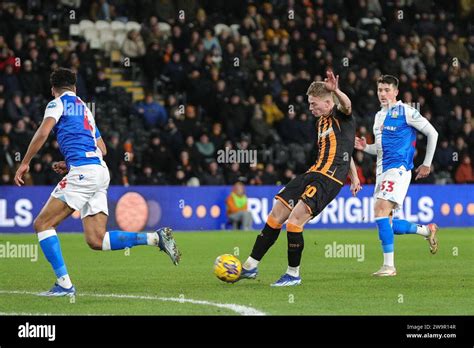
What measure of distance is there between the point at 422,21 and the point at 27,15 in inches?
414

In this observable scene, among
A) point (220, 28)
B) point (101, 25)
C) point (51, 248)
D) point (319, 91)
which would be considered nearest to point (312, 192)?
point (319, 91)

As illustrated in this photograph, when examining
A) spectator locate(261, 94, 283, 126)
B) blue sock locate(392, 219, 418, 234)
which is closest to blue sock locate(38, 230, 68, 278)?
blue sock locate(392, 219, 418, 234)

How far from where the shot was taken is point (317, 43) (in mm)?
27156

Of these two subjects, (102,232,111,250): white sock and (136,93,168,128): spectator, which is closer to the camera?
(102,232,111,250): white sock

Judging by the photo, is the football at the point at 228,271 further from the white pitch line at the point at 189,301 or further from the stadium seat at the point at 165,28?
the stadium seat at the point at 165,28

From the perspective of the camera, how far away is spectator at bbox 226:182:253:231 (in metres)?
23.3

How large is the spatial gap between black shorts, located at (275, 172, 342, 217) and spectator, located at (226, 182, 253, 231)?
37.1ft

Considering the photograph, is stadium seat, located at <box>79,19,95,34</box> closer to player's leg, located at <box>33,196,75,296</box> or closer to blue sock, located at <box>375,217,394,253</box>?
blue sock, located at <box>375,217,394,253</box>

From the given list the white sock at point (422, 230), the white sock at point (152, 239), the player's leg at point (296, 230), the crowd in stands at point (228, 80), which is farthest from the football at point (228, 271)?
the crowd in stands at point (228, 80)

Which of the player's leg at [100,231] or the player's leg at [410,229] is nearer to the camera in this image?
the player's leg at [100,231]

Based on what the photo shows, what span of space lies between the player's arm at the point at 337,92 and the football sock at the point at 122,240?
237 centimetres

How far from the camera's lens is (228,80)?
25672mm

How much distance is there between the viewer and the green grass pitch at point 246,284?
9.90 m

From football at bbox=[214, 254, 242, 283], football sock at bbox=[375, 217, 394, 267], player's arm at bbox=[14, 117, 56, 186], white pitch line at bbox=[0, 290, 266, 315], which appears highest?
player's arm at bbox=[14, 117, 56, 186]
